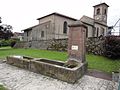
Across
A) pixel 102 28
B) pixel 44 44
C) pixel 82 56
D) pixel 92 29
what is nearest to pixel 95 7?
pixel 102 28

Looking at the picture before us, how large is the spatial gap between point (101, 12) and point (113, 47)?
26.3 m

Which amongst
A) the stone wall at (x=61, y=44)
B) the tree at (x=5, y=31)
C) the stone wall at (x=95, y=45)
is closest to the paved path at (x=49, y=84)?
the stone wall at (x=95, y=45)

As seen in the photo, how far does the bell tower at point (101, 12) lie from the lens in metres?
33.5

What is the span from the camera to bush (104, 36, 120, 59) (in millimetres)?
9964

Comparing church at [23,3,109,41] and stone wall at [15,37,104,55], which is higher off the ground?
church at [23,3,109,41]

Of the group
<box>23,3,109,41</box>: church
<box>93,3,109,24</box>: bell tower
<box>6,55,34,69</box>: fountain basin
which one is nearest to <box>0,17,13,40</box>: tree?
<box>23,3,109,41</box>: church

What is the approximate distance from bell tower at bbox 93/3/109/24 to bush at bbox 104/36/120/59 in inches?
1013

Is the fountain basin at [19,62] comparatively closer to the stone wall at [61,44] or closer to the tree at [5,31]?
the stone wall at [61,44]

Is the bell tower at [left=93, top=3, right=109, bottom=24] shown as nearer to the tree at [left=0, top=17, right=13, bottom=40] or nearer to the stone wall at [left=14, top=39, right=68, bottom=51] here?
the stone wall at [left=14, top=39, right=68, bottom=51]

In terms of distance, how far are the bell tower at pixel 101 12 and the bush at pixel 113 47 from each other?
84.4 feet

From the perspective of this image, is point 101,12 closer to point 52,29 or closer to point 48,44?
point 52,29

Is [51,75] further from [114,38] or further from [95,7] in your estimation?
[95,7]

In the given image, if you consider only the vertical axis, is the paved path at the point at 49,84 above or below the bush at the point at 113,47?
below

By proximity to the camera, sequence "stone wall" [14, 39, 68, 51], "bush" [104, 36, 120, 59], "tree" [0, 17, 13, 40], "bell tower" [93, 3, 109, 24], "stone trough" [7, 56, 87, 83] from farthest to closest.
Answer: "bell tower" [93, 3, 109, 24] → "tree" [0, 17, 13, 40] → "stone wall" [14, 39, 68, 51] → "bush" [104, 36, 120, 59] → "stone trough" [7, 56, 87, 83]
